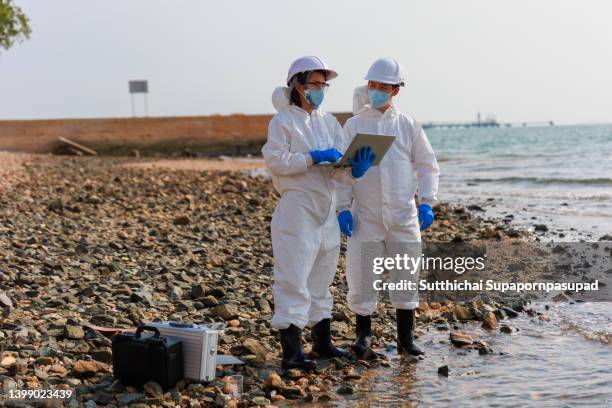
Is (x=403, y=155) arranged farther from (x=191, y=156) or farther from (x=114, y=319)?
(x=191, y=156)

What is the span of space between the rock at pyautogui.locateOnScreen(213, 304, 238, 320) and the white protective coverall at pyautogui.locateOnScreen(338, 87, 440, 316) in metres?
1.02

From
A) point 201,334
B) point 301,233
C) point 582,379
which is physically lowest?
point 582,379

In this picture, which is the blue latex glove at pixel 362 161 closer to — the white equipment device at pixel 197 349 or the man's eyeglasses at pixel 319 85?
the man's eyeglasses at pixel 319 85

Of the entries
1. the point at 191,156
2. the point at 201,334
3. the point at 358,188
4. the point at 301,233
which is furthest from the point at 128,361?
the point at 191,156

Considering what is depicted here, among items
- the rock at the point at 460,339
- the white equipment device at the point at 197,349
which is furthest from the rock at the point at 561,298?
the white equipment device at the point at 197,349

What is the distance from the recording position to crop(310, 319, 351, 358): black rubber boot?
548 cm

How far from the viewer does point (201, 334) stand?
4727 mm

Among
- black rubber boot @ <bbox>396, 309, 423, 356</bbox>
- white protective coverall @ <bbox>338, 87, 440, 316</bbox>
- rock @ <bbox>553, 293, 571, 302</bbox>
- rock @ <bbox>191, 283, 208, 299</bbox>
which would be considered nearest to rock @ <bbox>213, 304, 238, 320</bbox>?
rock @ <bbox>191, 283, 208, 299</bbox>

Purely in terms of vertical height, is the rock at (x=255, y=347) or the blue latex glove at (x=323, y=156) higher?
the blue latex glove at (x=323, y=156)

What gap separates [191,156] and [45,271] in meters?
25.4

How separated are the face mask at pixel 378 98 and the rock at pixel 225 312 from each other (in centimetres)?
190

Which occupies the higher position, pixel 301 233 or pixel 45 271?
pixel 301 233

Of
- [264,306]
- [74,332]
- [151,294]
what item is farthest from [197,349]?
[151,294]
